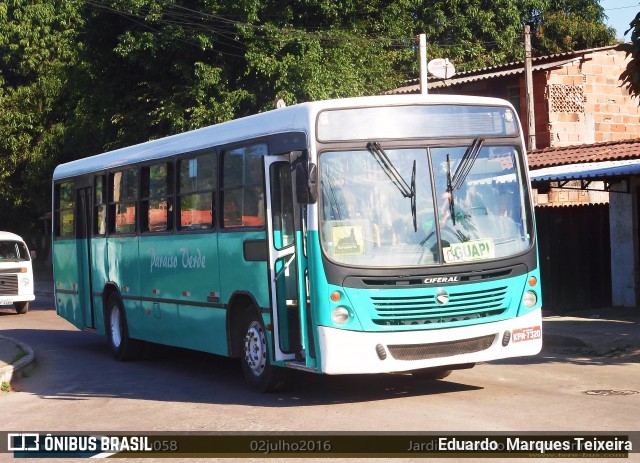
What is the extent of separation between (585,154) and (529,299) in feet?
42.3

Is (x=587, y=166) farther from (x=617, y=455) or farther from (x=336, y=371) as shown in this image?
(x=617, y=455)

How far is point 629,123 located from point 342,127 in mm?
23349

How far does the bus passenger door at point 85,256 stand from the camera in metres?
16.7

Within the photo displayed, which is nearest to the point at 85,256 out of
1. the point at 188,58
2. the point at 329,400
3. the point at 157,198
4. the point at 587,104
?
the point at 157,198

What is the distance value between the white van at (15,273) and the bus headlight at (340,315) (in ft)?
59.6

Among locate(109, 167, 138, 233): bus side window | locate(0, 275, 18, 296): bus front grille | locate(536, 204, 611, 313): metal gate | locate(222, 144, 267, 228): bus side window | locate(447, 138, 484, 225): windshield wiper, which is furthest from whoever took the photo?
locate(0, 275, 18, 296): bus front grille

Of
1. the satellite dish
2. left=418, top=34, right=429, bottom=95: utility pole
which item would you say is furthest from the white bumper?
the satellite dish

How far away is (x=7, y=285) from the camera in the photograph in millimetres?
26266

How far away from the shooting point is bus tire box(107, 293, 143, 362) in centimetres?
1543

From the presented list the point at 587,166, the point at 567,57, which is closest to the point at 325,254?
the point at 587,166

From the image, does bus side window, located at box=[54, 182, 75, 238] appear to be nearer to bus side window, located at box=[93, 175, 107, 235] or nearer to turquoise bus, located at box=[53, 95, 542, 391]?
bus side window, located at box=[93, 175, 107, 235]

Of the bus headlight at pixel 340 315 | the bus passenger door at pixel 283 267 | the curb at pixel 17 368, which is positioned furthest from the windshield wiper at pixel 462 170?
the curb at pixel 17 368

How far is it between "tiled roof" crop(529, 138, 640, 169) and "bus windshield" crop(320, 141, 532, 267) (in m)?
10.9

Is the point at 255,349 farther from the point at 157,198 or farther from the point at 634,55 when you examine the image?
the point at 634,55
